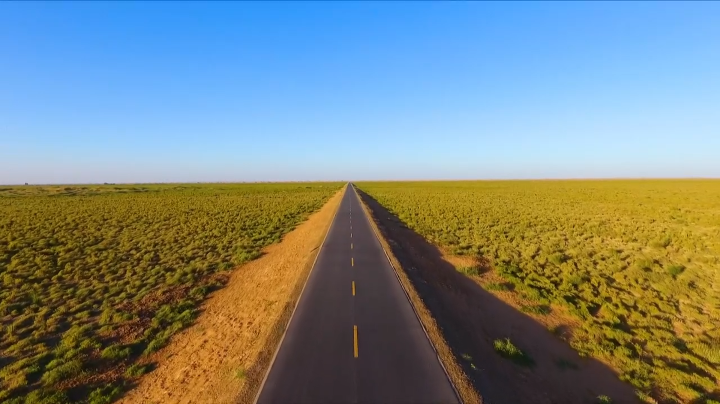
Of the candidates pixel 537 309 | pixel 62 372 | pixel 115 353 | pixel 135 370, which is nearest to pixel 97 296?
pixel 115 353

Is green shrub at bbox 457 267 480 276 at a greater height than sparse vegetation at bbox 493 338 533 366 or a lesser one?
greater

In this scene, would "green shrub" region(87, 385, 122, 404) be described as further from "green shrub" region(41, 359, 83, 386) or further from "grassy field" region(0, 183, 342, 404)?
"green shrub" region(41, 359, 83, 386)

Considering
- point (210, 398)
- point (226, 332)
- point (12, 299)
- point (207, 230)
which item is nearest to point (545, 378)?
point (210, 398)

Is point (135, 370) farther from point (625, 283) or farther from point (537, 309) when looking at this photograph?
point (625, 283)

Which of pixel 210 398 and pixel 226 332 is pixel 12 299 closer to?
pixel 226 332

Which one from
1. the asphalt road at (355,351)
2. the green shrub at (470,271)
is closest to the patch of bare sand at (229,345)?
the asphalt road at (355,351)

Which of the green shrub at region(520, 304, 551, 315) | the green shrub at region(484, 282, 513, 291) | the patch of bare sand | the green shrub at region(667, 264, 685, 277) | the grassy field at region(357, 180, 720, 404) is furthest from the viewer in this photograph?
the green shrub at region(667, 264, 685, 277)

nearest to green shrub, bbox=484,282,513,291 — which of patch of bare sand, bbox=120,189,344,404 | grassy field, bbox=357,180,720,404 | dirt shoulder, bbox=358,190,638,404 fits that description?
grassy field, bbox=357,180,720,404
